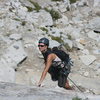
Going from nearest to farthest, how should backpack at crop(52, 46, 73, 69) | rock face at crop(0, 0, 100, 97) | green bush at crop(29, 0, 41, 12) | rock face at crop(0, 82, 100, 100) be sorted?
rock face at crop(0, 82, 100, 100), backpack at crop(52, 46, 73, 69), rock face at crop(0, 0, 100, 97), green bush at crop(29, 0, 41, 12)

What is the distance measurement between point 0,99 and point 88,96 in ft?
5.79

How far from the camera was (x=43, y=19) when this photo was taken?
575 inches

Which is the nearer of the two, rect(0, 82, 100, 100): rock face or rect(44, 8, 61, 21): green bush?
rect(0, 82, 100, 100): rock face

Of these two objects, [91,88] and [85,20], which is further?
[85,20]

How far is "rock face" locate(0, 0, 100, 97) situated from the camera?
11828 millimetres

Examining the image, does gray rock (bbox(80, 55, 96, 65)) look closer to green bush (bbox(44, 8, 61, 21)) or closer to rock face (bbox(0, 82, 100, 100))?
green bush (bbox(44, 8, 61, 21))

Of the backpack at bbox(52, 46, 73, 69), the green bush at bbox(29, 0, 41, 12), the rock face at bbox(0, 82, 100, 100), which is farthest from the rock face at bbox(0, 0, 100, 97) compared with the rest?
the rock face at bbox(0, 82, 100, 100)

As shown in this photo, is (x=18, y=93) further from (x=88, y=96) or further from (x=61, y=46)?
(x=61, y=46)

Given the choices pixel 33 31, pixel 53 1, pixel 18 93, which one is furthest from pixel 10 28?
pixel 18 93

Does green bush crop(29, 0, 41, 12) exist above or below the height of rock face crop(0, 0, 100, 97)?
above

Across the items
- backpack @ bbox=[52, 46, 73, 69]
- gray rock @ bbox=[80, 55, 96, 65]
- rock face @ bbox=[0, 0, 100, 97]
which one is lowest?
gray rock @ bbox=[80, 55, 96, 65]

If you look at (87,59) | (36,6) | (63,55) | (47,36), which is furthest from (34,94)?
(36,6)

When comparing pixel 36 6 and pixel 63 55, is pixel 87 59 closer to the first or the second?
pixel 36 6

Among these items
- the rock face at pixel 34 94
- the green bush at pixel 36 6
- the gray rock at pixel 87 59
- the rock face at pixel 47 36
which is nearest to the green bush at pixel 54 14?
the rock face at pixel 47 36
